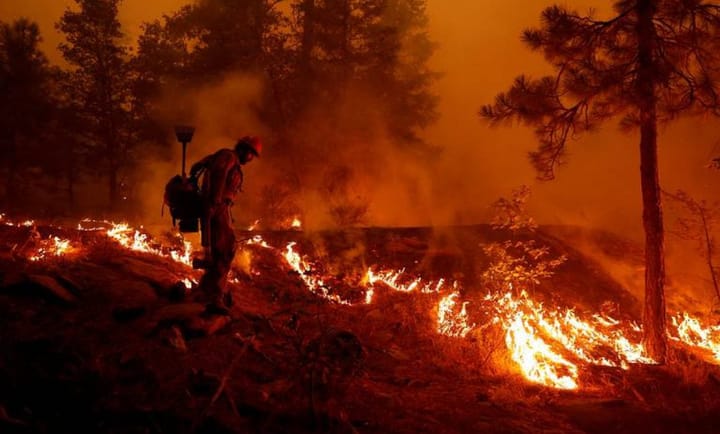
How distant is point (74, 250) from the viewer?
7.54 metres

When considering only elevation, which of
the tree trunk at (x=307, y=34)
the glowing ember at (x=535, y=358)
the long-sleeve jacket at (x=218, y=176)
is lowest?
the glowing ember at (x=535, y=358)

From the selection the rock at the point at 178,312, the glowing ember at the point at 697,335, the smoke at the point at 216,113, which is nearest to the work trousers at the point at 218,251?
the rock at the point at 178,312

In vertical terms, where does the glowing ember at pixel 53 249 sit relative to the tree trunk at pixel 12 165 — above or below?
below

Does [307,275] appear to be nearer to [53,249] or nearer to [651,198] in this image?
[53,249]

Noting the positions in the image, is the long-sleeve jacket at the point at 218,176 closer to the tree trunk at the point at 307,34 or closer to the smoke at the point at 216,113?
the smoke at the point at 216,113

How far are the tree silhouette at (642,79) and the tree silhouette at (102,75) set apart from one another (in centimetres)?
1969

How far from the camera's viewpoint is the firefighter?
6.12 meters

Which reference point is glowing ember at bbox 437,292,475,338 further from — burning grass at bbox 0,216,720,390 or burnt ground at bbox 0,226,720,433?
burnt ground at bbox 0,226,720,433

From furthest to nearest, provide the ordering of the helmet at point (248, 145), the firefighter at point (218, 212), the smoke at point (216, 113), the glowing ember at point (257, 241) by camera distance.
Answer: the smoke at point (216, 113) → the glowing ember at point (257, 241) → the helmet at point (248, 145) → the firefighter at point (218, 212)

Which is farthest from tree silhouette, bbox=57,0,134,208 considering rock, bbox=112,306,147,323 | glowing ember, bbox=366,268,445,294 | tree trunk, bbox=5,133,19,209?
rock, bbox=112,306,147,323

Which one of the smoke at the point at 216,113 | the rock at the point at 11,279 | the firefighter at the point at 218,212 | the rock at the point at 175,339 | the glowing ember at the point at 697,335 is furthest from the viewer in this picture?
the smoke at the point at 216,113

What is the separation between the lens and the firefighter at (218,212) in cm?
612

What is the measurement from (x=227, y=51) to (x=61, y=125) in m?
13.5

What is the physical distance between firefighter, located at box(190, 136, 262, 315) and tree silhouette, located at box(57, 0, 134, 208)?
1801 centimetres
